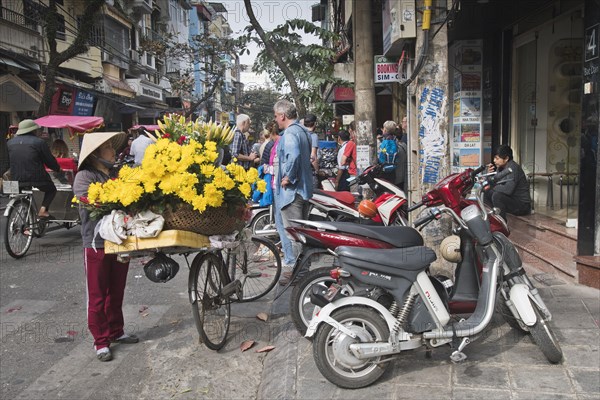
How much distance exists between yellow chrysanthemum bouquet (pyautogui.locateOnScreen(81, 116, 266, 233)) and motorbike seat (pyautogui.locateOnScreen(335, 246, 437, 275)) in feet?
3.33

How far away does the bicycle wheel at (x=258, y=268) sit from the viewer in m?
5.79

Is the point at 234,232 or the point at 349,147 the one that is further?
the point at 349,147

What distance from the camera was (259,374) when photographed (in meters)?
4.32

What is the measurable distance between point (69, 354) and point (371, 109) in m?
6.04

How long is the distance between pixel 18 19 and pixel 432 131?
723 inches

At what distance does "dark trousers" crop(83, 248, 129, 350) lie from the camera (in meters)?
4.48

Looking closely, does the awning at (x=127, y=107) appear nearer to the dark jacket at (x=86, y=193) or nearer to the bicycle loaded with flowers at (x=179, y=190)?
the dark jacket at (x=86, y=193)

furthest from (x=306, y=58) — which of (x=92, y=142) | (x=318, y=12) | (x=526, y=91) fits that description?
(x=318, y=12)

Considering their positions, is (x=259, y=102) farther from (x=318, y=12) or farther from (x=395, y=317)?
(x=395, y=317)

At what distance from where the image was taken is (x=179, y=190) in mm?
4027

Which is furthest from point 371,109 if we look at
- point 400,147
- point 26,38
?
point 26,38

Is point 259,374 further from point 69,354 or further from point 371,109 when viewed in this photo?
point 371,109

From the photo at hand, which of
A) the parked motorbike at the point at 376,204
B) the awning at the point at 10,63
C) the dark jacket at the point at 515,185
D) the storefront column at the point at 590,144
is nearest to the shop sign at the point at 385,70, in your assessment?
the parked motorbike at the point at 376,204

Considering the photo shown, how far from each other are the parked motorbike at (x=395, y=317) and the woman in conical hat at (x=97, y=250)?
1826mm
